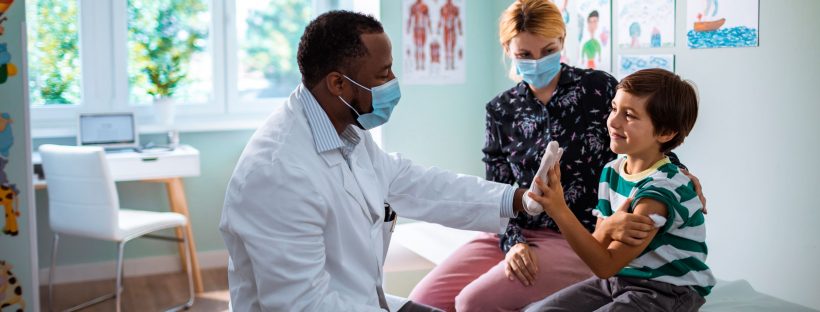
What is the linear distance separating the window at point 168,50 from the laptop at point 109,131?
10.1 inches

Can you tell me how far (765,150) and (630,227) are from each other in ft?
3.64

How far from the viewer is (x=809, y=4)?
2309 mm

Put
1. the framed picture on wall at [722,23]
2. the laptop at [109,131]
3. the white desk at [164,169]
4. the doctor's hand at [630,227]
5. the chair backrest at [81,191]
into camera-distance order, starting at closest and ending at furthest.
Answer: the doctor's hand at [630,227], the framed picture on wall at [722,23], the chair backrest at [81,191], the white desk at [164,169], the laptop at [109,131]

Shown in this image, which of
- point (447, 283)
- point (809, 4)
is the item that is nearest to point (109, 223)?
point (447, 283)

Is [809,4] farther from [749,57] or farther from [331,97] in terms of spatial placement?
[331,97]

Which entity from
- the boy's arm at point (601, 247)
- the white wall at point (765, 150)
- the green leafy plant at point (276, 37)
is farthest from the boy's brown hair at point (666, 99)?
the green leafy plant at point (276, 37)

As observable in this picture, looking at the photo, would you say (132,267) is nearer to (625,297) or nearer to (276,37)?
(276,37)

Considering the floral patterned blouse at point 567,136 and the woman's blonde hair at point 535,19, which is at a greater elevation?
the woman's blonde hair at point 535,19

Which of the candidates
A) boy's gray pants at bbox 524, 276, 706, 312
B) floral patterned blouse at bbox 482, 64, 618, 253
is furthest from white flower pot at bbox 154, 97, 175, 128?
boy's gray pants at bbox 524, 276, 706, 312

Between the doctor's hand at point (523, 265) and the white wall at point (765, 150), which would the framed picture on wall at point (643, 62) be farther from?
the doctor's hand at point (523, 265)

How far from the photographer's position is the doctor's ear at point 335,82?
5.39ft

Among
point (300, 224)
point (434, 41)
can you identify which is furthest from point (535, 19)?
point (434, 41)

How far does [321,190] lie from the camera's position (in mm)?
1550

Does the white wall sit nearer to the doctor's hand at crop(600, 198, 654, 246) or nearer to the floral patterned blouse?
the floral patterned blouse
